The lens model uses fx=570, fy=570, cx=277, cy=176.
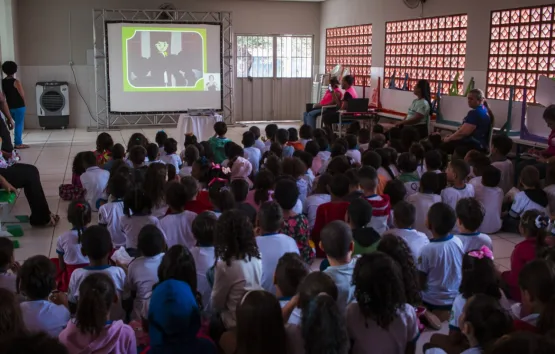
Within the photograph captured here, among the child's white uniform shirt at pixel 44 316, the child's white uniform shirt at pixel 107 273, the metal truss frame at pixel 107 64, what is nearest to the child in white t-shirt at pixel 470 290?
the child's white uniform shirt at pixel 107 273

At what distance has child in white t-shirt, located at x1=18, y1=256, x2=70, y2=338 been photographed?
240 cm

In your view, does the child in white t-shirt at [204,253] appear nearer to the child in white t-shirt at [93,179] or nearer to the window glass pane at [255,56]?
the child in white t-shirt at [93,179]

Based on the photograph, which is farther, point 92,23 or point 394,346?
point 92,23

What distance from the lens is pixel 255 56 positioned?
13.0 m

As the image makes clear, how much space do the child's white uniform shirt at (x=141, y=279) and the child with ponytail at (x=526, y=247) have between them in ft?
6.48

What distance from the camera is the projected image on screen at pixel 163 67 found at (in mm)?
11438

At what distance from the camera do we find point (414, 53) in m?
9.44

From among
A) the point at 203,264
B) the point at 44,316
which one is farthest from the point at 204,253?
the point at 44,316

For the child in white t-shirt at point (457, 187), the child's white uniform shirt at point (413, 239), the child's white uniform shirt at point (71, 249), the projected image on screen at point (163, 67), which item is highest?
the projected image on screen at point (163, 67)

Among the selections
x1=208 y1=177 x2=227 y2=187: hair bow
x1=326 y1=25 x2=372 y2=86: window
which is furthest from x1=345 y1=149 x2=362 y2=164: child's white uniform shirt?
x1=326 y1=25 x2=372 y2=86: window

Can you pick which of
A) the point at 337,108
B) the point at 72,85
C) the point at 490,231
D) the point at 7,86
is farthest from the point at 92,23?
the point at 490,231

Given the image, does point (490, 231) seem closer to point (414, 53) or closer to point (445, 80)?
point (445, 80)

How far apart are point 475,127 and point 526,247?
347 cm

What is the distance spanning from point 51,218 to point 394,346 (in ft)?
13.0
